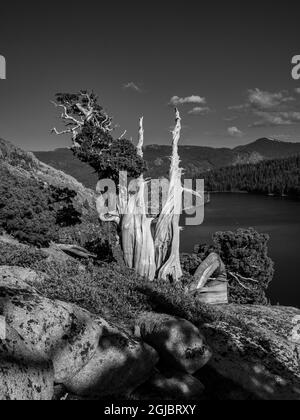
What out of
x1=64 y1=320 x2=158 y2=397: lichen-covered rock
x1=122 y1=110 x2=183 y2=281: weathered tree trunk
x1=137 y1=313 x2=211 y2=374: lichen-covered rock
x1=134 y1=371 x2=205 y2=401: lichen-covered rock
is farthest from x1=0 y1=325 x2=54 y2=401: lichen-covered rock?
x1=122 y1=110 x2=183 y2=281: weathered tree trunk

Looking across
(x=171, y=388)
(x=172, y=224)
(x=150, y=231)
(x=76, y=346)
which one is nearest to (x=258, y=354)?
(x=171, y=388)

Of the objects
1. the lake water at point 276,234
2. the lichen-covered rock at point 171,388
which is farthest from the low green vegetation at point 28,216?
the lake water at point 276,234

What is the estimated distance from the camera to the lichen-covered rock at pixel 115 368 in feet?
21.9

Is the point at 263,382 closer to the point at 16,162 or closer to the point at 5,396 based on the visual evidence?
the point at 5,396

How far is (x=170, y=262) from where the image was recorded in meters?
21.3

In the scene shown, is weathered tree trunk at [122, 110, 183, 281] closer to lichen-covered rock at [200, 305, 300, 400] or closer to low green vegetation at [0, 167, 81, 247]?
low green vegetation at [0, 167, 81, 247]

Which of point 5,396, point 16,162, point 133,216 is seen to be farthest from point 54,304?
point 16,162

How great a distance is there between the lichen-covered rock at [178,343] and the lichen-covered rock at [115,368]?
408 mm

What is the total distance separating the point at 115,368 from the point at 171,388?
1210 mm

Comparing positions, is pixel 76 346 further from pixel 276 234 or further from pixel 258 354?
pixel 276 234

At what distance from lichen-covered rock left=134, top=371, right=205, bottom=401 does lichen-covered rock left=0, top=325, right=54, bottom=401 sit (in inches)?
83.2

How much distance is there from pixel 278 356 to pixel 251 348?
81 centimetres

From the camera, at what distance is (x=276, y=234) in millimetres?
95125

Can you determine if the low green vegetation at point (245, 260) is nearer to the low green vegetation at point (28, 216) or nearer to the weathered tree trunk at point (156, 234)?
the weathered tree trunk at point (156, 234)
